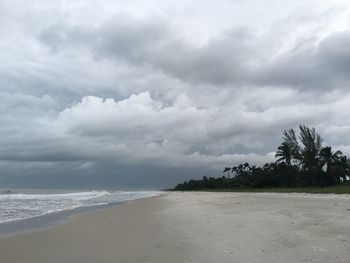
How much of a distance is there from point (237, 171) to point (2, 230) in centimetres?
12726

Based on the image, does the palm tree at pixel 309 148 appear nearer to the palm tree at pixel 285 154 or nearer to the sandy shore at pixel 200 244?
the palm tree at pixel 285 154

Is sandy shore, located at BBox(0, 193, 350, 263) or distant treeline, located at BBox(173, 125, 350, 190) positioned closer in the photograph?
sandy shore, located at BBox(0, 193, 350, 263)

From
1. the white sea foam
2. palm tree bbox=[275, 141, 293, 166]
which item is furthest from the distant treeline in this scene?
the white sea foam

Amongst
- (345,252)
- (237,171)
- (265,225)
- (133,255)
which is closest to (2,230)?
(133,255)

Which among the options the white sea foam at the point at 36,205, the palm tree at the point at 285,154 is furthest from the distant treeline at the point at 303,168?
the white sea foam at the point at 36,205

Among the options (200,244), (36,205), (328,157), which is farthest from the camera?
(328,157)

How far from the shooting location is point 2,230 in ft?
61.8

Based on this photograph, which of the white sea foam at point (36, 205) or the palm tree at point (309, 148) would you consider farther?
the palm tree at point (309, 148)

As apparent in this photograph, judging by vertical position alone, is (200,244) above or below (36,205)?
below

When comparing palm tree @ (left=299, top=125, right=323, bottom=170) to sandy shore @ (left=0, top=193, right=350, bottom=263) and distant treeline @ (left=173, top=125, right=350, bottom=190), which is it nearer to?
distant treeline @ (left=173, top=125, right=350, bottom=190)

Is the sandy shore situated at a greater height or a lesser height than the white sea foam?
lesser

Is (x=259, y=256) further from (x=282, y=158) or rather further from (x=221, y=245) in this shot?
(x=282, y=158)

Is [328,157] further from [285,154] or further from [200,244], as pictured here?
[200,244]

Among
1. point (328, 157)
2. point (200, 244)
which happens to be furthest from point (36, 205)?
point (328, 157)
